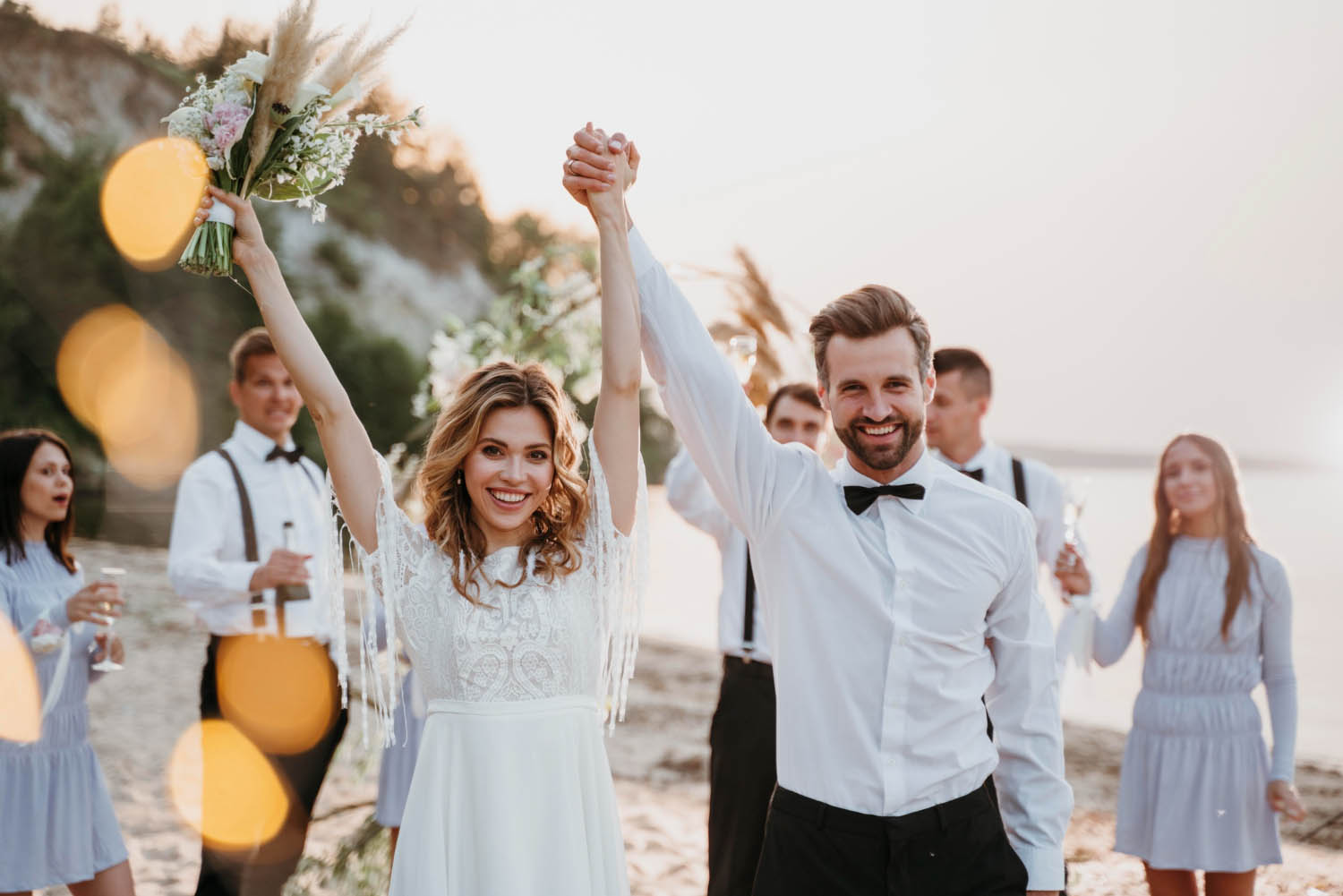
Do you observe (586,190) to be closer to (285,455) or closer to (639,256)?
(639,256)

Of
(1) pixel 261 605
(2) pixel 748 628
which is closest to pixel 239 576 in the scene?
(1) pixel 261 605

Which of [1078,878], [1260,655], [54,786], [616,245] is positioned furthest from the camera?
[1078,878]

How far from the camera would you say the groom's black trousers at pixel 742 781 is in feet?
13.1

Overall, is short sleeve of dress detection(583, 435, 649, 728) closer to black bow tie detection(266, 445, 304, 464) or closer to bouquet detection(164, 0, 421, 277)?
bouquet detection(164, 0, 421, 277)

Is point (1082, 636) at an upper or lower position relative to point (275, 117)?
lower

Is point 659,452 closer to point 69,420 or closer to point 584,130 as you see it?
point 69,420

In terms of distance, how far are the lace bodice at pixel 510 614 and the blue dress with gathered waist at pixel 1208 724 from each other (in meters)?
2.54

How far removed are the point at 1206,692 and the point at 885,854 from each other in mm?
2419

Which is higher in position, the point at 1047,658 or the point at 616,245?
the point at 616,245

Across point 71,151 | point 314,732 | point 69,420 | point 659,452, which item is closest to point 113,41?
point 71,151

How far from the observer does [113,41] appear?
2247cm

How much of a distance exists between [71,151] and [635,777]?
19502 mm

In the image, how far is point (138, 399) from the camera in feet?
72.5

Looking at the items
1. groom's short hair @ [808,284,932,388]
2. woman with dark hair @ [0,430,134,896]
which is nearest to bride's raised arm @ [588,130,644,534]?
groom's short hair @ [808,284,932,388]
